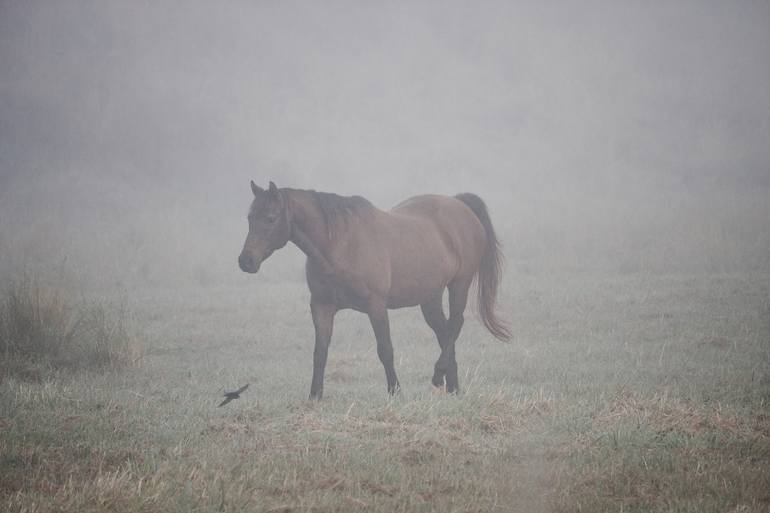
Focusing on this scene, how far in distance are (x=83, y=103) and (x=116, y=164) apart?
11.1 metres

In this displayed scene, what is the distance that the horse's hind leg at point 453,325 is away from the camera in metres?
8.39

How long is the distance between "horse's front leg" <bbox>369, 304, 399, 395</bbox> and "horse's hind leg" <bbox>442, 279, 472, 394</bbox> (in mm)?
885

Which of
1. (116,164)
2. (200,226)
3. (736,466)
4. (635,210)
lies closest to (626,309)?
(736,466)

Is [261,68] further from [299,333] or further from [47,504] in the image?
[47,504]

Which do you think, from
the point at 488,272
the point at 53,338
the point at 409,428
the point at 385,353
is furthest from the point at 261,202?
the point at 53,338

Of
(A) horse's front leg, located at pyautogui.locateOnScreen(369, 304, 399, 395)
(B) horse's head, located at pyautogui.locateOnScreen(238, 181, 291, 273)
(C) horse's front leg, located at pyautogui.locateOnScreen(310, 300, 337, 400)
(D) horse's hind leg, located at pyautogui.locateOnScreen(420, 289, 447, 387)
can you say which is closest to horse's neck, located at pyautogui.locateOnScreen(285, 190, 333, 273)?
Answer: (B) horse's head, located at pyautogui.locateOnScreen(238, 181, 291, 273)

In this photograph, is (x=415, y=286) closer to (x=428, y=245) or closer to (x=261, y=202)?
(x=428, y=245)

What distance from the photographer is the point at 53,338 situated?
916 cm

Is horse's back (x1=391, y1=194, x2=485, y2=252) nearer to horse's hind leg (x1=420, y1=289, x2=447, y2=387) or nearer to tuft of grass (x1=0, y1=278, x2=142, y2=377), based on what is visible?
horse's hind leg (x1=420, y1=289, x2=447, y2=387)

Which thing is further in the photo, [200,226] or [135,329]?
[200,226]

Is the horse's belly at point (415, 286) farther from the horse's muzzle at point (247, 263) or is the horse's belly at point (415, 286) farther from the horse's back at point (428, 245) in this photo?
the horse's muzzle at point (247, 263)

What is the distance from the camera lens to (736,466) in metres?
4.87

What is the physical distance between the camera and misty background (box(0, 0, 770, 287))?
21469 millimetres

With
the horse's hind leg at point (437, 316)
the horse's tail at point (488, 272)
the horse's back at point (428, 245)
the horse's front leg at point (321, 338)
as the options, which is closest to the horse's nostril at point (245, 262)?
the horse's front leg at point (321, 338)
